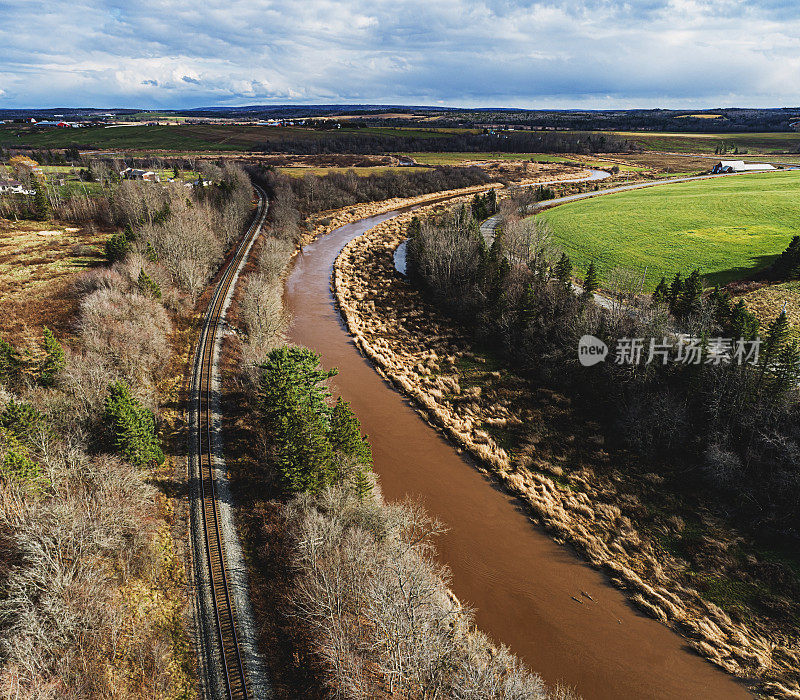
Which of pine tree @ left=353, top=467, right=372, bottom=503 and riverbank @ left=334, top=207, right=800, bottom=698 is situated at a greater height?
pine tree @ left=353, top=467, right=372, bottom=503

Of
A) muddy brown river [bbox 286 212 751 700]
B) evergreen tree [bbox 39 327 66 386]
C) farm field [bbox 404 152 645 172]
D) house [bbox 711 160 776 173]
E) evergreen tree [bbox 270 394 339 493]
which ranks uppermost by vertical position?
farm field [bbox 404 152 645 172]

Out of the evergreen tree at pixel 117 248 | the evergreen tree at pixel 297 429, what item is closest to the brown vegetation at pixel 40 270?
the evergreen tree at pixel 117 248

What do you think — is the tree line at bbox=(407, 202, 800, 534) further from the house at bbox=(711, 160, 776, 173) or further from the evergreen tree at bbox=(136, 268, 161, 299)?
the house at bbox=(711, 160, 776, 173)

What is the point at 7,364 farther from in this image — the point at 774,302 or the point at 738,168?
the point at 738,168

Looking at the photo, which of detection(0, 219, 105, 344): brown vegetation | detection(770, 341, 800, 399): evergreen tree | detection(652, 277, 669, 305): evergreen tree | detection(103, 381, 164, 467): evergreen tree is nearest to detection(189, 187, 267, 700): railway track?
detection(103, 381, 164, 467): evergreen tree

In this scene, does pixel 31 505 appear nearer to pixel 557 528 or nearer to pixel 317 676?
pixel 317 676

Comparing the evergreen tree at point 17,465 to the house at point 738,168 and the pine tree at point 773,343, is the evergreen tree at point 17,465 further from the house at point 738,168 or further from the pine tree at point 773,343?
the house at point 738,168
